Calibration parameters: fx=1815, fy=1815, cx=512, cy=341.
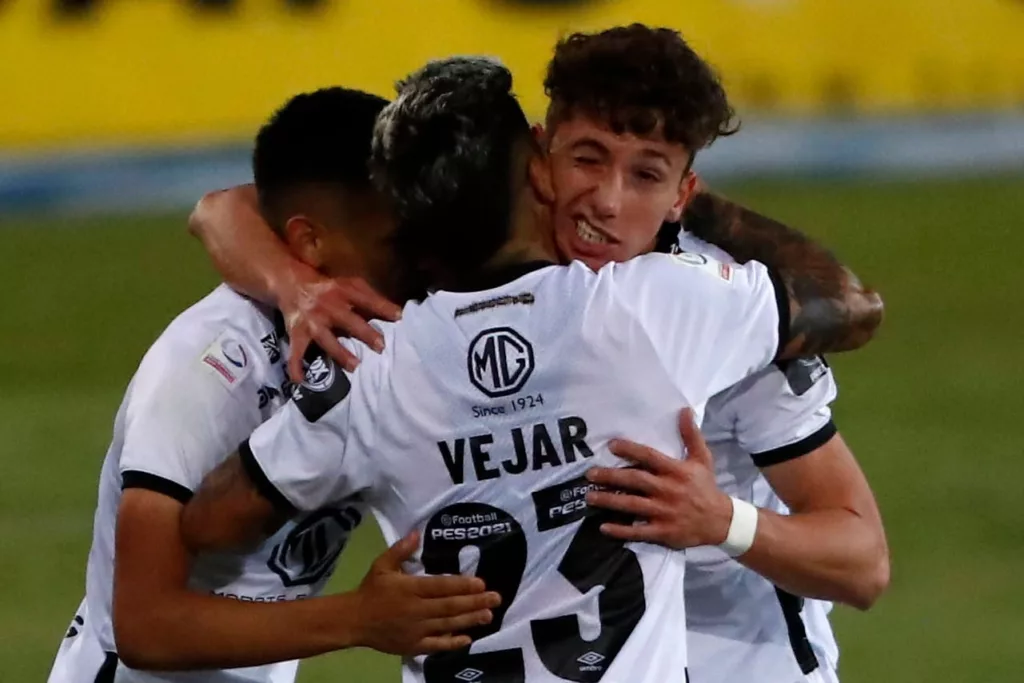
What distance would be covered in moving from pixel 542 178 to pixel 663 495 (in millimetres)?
539

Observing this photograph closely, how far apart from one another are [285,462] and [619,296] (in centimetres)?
59

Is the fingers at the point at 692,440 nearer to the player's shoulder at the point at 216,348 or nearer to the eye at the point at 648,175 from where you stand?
the eye at the point at 648,175

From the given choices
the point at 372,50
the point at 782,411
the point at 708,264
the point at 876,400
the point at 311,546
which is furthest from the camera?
the point at 372,50

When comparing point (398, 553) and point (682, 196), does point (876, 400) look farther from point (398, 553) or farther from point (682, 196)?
point (398, 553)

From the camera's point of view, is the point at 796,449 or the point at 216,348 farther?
the point at 216,348

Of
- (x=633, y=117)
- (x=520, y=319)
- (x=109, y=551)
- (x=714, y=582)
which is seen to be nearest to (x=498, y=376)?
(x=520, y=319)

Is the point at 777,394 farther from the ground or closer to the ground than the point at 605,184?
closer to the ground

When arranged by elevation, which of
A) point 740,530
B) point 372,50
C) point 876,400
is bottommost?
point 876,400

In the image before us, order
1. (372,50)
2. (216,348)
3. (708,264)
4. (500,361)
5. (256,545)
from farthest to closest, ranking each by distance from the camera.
A: (372,50), (216,348), (256,545), (708,264), (500,361)

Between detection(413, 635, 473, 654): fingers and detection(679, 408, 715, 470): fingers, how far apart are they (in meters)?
0.45

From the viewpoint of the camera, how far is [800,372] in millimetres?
2996

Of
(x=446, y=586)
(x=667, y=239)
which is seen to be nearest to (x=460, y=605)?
(x=446, y=586)

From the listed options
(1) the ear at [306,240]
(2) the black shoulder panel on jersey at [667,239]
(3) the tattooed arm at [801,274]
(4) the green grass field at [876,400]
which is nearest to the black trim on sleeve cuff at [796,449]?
(3) the tattooed arm at [801,274]

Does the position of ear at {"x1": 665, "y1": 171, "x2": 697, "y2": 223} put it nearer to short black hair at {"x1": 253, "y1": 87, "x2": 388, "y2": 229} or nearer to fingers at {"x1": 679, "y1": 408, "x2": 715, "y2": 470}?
fingers at {"x1": 679, "y1": 408, "x2": 715, "y2": 470}
